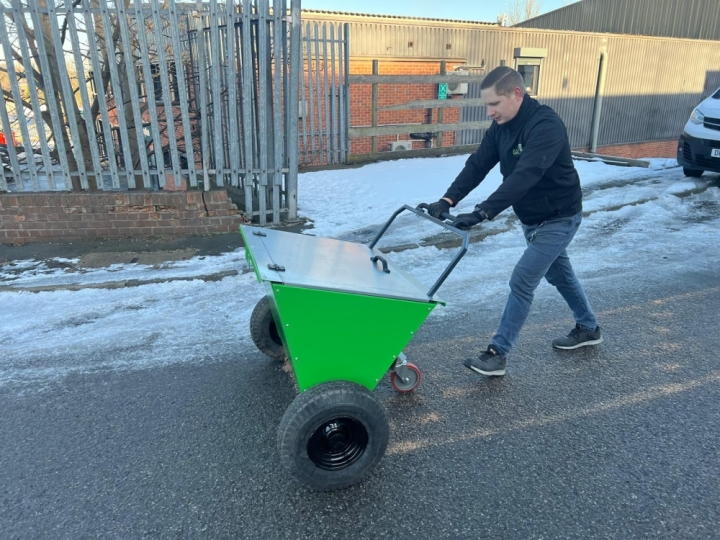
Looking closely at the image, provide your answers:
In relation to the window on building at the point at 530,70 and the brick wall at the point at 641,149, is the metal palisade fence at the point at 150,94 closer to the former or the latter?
the window on building at the point at 530,70

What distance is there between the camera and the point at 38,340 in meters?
3.82

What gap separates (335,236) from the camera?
20.1ft

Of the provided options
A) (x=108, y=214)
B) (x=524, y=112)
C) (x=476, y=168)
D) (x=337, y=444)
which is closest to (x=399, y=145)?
(x=108, y=214)

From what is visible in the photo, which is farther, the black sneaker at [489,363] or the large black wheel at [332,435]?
the black sneaker at [489,363]

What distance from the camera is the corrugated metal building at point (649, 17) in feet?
74.6

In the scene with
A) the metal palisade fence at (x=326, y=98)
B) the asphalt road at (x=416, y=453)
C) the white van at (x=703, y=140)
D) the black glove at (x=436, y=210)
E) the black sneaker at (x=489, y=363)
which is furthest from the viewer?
the metal palisade fence at (x=326, y=98)

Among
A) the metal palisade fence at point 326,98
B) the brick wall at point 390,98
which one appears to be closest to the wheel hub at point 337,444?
the metal palisade fence at point 326,98

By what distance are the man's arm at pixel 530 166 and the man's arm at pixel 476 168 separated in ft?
1.55

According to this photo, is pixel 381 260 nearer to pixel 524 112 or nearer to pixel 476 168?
pixel 476 168

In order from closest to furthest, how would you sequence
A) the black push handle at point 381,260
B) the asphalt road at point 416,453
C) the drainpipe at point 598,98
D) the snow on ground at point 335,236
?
the asphalt road at point 416,453, the black push handle at point 381,260, the snow on ground at point 335,236, the drainpipe at point 598,98

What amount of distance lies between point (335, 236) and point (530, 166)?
3440 mm

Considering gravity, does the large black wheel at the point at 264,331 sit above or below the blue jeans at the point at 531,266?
below

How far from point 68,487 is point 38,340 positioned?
1.78 meters

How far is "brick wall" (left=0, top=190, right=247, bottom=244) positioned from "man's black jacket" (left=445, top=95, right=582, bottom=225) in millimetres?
3741
